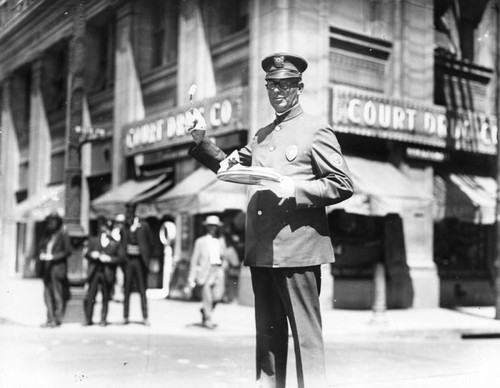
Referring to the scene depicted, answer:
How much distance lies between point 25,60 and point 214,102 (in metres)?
13.3

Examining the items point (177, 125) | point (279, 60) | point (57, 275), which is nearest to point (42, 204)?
point (177, 125)

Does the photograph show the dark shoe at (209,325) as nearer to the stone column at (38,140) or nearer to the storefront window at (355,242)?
the storefront window at (355,242)

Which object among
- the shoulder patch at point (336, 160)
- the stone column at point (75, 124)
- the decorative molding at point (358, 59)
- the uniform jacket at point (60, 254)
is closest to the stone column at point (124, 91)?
the decorative molding at point (358, 59)

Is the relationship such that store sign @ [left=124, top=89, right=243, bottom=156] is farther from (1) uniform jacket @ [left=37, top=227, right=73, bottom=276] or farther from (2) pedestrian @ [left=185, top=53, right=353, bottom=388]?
(2) pedestrian @ [left=185, top=53, right=353, bottom=388]

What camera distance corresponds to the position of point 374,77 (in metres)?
15.1

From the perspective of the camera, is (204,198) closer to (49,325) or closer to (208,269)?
(208,269)

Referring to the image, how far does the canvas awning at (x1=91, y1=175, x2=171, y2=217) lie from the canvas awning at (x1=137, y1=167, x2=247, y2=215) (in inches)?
77.4

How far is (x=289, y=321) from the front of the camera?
11.9 ft

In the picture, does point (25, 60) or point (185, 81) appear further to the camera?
point (25, 60)

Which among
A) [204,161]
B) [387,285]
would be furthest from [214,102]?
[204,161]

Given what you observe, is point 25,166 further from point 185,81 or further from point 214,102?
point 214,102

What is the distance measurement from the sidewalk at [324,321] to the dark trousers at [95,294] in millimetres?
218

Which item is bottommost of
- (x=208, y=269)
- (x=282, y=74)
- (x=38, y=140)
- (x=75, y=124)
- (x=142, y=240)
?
(x=208, y=269)

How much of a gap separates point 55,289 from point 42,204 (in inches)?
498
